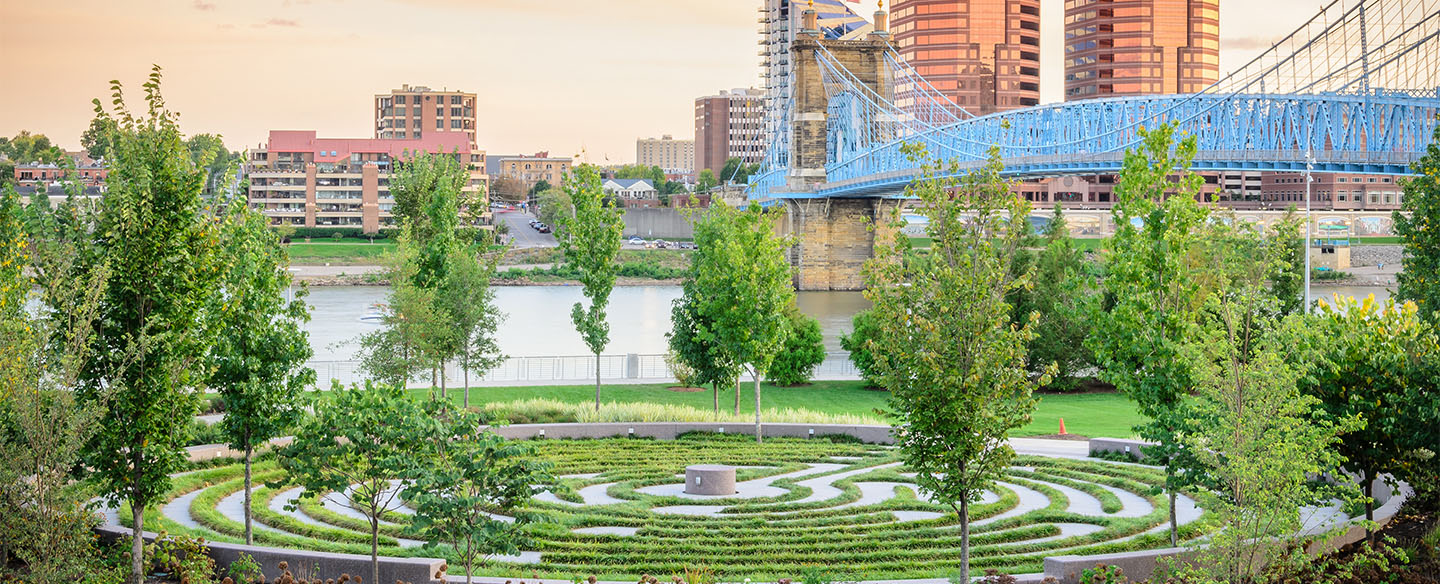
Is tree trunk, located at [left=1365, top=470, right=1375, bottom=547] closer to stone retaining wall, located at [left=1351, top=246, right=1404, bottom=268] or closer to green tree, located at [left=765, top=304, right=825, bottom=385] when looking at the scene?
green tree, located at [left=765, top=304, right=825, bottom=385]

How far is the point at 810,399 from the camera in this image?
39062 millimetres

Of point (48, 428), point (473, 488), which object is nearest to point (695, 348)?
point (473, 488)

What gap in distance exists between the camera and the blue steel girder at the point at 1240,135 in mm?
61375

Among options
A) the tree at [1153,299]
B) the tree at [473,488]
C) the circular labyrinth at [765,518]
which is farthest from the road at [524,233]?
the tree at [473,488]

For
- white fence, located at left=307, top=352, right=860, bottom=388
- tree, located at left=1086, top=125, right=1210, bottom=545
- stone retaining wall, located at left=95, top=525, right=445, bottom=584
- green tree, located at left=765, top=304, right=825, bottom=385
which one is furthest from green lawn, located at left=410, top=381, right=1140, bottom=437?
stone retaining wall, located at left=95, top=525, right=445, bottom=584

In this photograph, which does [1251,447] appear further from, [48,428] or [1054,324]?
[1054,324]

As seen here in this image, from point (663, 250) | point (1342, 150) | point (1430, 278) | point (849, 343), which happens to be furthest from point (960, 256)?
point (663, 250)

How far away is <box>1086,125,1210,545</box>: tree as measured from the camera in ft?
57.8

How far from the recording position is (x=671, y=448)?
28.2 meters

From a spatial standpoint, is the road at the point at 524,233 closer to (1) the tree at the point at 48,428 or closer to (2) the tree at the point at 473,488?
(1) the tree at the point at 48,428

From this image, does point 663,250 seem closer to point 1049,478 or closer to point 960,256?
point 1049,478

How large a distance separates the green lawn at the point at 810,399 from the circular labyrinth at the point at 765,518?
8.45 meters

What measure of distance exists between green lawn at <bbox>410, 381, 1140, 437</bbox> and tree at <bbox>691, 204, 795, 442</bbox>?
18.2ft

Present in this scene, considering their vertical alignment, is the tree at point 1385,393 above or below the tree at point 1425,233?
below
